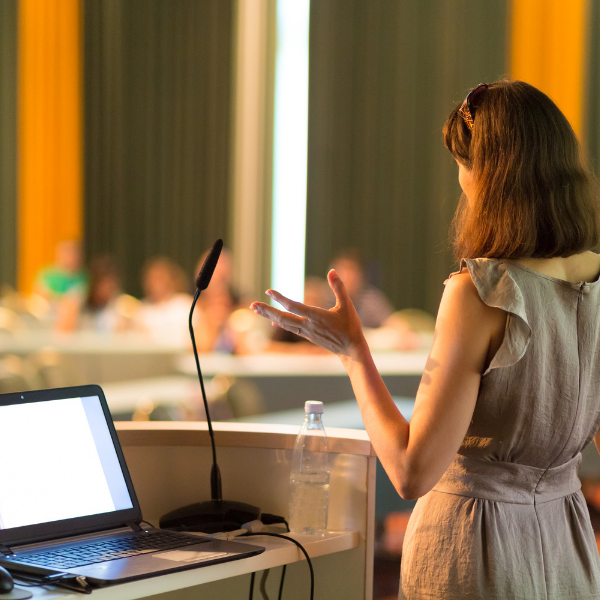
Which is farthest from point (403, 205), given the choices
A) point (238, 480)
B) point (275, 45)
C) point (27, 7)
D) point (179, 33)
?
point (238, 480)

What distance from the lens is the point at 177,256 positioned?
381 inches

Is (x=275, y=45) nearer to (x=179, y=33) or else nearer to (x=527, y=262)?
(x=179, y=33)

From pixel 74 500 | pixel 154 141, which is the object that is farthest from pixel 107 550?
pixel 154 141

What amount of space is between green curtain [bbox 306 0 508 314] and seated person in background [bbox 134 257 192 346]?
94.2 inches

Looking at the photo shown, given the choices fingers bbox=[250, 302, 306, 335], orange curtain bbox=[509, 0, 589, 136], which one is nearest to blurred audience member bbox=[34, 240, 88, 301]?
orange curtain bbox=[509, 0, 589, 136]

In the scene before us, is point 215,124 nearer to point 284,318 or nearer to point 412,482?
point 284,318

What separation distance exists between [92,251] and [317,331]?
8913 millimetres

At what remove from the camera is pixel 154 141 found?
970 cm

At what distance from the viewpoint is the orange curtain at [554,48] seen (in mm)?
7824

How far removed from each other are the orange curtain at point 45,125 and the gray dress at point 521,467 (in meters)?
8.86

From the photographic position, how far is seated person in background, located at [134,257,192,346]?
6.13 meters

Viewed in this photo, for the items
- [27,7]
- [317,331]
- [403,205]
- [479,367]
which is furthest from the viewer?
[27,7]

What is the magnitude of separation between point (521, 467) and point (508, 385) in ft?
0.41

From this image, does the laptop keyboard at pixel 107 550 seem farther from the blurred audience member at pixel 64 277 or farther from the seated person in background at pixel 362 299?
the blurred audience member at pixel 64 277
